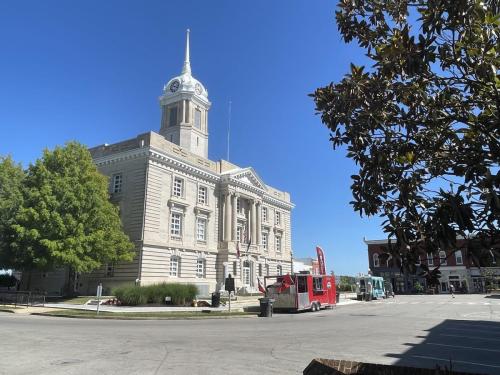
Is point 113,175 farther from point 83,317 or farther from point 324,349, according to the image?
point 324,349

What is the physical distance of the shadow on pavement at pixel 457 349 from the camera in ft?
32.1

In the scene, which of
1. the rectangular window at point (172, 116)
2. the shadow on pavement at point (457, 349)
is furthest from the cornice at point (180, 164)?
the shadow on pavement at point (457, 349)

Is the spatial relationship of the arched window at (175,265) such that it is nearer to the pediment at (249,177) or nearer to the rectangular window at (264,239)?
the pediment at (249,177)

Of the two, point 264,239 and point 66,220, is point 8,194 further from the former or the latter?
point 264,239

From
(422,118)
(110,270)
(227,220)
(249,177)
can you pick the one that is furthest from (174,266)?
(422,118)

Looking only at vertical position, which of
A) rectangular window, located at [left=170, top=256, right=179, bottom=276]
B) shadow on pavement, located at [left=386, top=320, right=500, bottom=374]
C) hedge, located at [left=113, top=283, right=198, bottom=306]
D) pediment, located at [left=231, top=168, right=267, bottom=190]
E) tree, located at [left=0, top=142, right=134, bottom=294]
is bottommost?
shadow on pavement, located at [left=386, top=320, right=500, bottom=374]

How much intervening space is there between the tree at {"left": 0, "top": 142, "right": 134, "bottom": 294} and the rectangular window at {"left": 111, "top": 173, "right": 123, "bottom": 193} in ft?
13.5

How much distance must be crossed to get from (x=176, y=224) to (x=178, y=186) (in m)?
4.29

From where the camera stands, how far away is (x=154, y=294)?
31.9m

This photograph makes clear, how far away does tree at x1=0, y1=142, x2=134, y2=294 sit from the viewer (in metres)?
32.5

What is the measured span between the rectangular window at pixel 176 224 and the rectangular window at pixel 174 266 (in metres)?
2.50

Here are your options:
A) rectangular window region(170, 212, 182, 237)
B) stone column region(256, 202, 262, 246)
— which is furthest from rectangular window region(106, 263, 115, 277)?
stone column region(256, 202, 262, 246)

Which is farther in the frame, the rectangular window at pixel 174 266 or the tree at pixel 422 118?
the rectangular window at pixel 174 266

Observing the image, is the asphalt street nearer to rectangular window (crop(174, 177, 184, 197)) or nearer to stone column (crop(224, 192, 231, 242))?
rectangular window (crop(174, 177, 184, 197))
